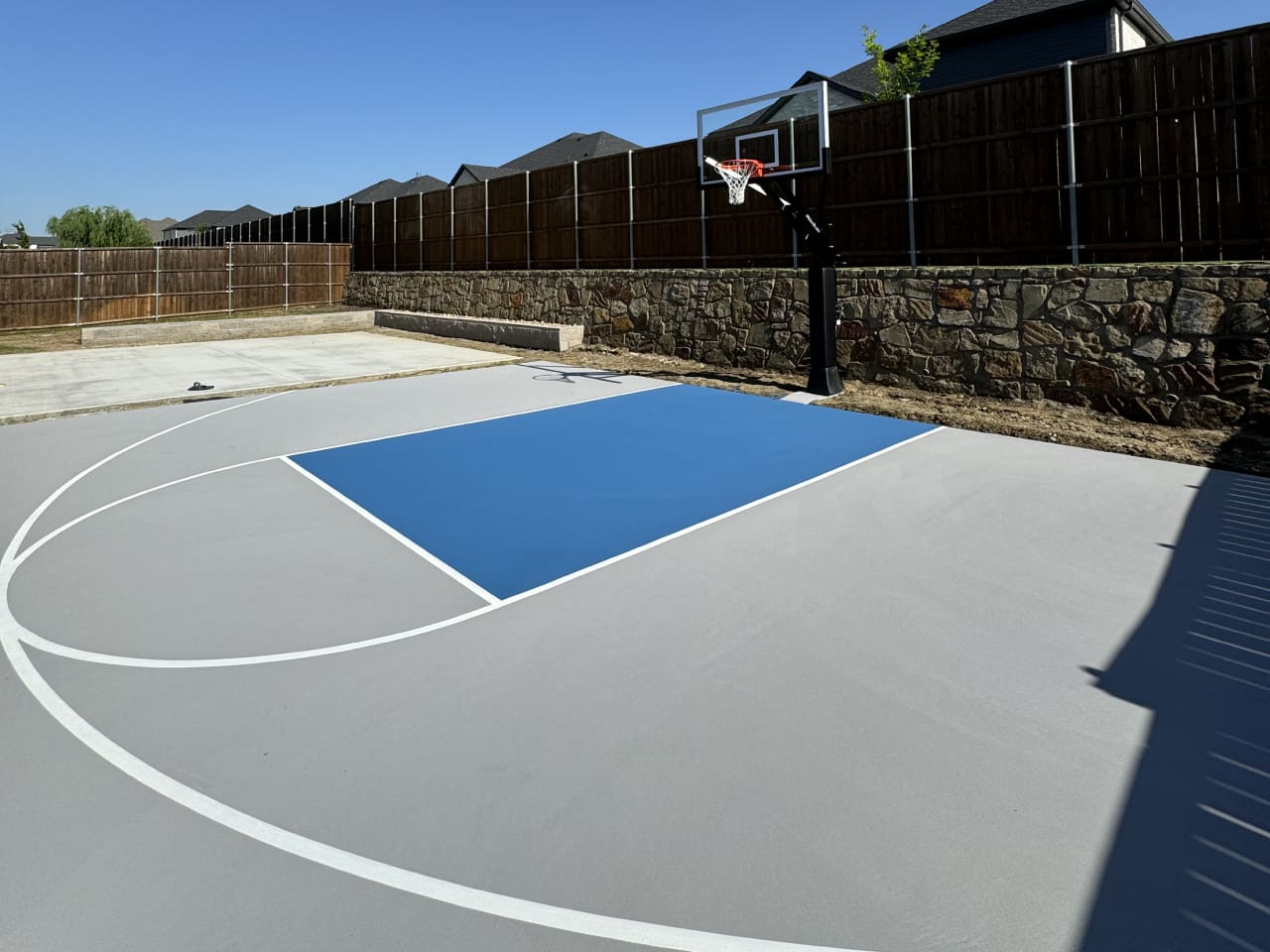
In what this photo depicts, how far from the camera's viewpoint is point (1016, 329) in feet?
33.3

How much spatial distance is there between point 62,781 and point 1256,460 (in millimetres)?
9483

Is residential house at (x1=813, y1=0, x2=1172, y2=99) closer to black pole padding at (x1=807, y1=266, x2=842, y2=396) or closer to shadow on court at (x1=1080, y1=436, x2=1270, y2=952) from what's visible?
black pole padding at (x1=807, y1=266, x2=842, y2=396)

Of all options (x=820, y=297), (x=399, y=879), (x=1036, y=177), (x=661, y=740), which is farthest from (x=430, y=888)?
(x=1036, y=177)

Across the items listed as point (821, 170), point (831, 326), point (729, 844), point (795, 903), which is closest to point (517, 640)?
point (729, 844)

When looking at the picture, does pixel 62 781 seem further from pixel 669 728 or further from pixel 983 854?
pixel 983 854

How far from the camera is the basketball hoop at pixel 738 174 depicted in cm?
1222

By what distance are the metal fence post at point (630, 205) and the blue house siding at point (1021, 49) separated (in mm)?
8760

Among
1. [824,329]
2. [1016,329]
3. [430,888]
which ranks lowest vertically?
[430,888]

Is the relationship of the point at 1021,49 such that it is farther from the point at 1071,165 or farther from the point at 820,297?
A: the point at 820,297

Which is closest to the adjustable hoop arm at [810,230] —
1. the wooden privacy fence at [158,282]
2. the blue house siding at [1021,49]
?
the blue house siding at [1021,49]

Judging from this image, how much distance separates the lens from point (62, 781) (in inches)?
128

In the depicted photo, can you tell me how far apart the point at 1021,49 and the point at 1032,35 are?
0.36 meters

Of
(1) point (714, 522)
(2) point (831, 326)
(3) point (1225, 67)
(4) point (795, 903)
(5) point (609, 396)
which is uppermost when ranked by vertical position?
(3) point (1225, 67)

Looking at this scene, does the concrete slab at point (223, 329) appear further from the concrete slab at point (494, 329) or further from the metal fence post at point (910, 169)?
the metal fence post at point (910, 169)
